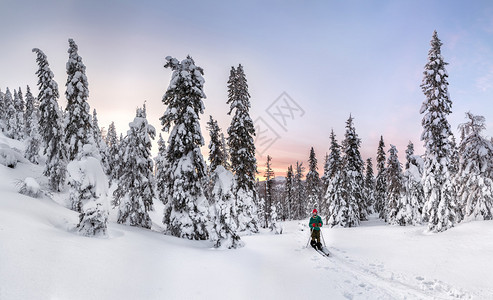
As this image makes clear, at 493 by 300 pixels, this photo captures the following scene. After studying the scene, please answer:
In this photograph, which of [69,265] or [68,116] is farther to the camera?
[68,116]

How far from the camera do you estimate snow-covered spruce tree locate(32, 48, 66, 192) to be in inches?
984

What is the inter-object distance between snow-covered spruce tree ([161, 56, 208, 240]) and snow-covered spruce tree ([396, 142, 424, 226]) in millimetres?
27067

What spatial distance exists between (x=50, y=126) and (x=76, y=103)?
6782mm

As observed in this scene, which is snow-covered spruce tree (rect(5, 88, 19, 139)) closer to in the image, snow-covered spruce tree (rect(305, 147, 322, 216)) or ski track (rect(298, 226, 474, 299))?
snow-covered spruce tree (rect(305, 147, 322, 216))

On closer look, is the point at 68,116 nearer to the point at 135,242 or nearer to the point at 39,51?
the point at 39,51

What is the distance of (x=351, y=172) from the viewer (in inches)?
1329

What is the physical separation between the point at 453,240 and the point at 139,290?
18.6 meters

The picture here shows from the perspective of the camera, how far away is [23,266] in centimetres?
491

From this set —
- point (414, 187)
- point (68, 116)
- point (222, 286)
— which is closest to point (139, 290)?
point (222, 286)

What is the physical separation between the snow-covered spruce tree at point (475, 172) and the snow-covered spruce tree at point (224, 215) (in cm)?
2056

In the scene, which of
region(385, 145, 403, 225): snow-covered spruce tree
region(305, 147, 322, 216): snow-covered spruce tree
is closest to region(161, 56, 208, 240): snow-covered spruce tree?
region(385, 145, 403, 225): snow-covered spruce tree

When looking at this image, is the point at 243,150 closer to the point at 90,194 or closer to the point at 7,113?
the point at 90,194

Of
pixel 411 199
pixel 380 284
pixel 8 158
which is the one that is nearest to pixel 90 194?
pixel 380 284

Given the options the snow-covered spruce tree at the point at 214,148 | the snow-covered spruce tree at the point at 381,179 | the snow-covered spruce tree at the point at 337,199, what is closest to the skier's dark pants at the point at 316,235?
the snow-covered spruce tree at the point at 214,148
